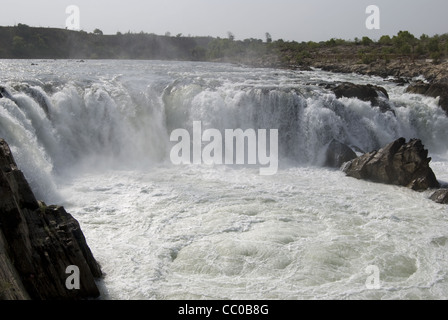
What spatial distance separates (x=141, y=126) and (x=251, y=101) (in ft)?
14.7

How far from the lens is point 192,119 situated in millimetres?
16641

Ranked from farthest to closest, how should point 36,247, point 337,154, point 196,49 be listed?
point 196,49, point 337,154, point 36,247

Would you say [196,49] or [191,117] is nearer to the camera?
[191,117]

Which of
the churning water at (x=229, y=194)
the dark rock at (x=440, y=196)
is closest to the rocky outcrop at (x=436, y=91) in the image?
the churning water at (x=229, y=194)

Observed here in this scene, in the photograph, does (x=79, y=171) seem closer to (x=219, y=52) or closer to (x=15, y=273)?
(x=15, y=273)

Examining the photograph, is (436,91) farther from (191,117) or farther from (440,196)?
(191,117)

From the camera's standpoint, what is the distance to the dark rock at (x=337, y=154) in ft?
46.8

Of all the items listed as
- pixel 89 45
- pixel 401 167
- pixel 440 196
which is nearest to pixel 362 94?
pixel 401 167

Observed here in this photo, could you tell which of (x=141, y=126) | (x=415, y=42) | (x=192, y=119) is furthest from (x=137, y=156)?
(x=415, y=42)

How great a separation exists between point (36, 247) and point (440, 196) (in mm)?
9689

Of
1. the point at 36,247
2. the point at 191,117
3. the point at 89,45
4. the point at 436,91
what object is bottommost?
the point at 36,247

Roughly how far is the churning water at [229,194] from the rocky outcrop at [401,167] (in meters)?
0.40

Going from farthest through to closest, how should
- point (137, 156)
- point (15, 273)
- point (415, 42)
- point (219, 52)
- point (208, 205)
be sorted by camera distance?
1. point (219, 52)
2. point (415, 42)
3. point (137, 156)
4. point (208, 205)
5. point (15, 273)

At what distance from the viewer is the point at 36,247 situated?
594cm
